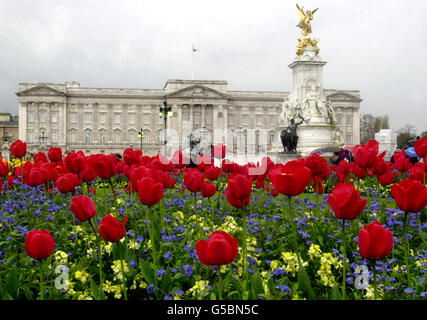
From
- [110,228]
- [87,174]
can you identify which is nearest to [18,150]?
[87,174]

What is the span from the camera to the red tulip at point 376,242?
1782mm

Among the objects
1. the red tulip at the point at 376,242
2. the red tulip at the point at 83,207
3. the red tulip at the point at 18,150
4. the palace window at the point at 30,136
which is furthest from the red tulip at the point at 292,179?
the palace window at the point at 30,136

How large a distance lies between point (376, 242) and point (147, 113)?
73.4m

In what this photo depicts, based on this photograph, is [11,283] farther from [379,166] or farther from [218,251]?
[379,166]

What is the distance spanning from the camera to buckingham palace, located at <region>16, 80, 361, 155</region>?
6994cm

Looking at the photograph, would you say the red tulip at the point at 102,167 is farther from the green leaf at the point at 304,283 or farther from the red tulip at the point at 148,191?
the green leaf at the point at 304,283

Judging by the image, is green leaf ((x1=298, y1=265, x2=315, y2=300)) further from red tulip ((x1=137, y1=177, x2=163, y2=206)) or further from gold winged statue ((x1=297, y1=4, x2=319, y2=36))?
gold winged statue ((x1=297, y1=4, x2=319, y2=36))

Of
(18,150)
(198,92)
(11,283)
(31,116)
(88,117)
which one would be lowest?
(11,283)

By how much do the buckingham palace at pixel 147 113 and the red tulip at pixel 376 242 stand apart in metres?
68.3

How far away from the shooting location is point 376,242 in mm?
1786

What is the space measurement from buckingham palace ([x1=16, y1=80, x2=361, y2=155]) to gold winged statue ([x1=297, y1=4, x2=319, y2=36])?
4486 cm

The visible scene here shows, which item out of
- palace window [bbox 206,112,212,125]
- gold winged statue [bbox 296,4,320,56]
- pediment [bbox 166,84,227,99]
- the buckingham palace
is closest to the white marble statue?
gold winged statue [bbox 296,4,320,56]

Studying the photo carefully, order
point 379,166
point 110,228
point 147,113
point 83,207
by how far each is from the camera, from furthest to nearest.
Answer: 1. point 147,113
2. point 379,166
3. point 83,207
4. point 110,228
